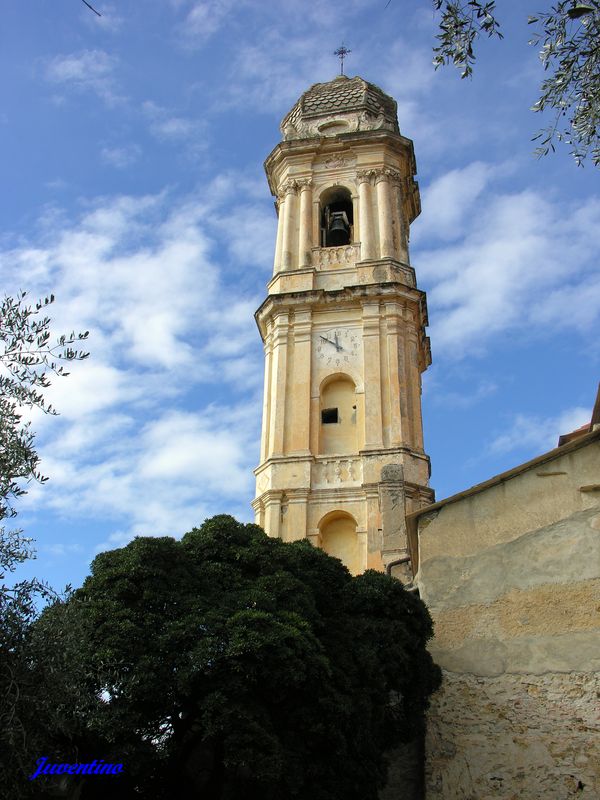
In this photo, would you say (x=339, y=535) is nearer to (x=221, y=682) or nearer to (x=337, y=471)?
(x=337, y=471)

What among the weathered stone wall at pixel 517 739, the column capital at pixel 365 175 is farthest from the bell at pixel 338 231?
the weathered stone wall at pixel 517 739

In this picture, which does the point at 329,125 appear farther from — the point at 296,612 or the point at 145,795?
the point at 145,795

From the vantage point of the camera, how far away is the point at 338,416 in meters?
21.2

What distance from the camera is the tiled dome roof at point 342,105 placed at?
86.9ft

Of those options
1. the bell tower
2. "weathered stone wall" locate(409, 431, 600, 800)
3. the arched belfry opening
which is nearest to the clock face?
the bell tower

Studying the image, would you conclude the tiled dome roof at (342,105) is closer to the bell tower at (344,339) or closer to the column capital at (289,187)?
the bell tower at (344,339)

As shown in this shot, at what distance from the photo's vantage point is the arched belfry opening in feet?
79.9

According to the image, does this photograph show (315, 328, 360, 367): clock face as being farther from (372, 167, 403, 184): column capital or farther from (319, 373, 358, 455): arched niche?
(372, 167, 403, 184): column capital

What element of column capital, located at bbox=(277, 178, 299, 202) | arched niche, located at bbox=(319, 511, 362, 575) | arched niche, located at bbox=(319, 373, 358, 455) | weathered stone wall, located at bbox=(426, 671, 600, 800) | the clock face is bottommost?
weathered stone wall, located at bbox=(426, 671, 600, 800)

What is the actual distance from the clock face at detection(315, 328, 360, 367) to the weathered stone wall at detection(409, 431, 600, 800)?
372 inches

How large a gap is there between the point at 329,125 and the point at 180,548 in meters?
18.7

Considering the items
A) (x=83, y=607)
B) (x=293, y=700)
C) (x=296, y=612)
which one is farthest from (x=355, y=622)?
(x=83, y=607)

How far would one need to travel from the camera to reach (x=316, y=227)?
24250 mm

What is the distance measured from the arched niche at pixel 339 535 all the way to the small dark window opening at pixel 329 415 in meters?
2.77
